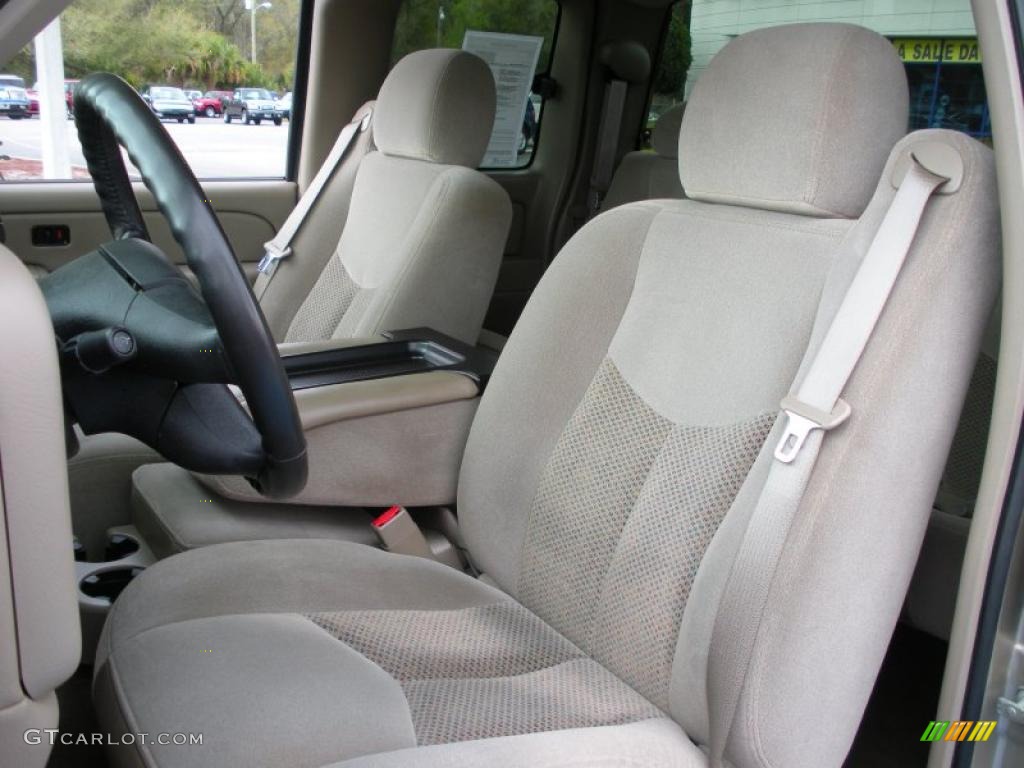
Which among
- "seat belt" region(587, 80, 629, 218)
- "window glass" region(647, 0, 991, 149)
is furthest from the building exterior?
"seat belt" region(587, 80, 629, 218)

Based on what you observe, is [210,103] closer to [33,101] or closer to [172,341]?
[33,101]

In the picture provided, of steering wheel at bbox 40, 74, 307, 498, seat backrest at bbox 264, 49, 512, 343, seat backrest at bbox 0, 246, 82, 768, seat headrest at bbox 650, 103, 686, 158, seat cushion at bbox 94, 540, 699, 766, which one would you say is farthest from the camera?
seat headrest at bbox 650, 103, 686, 158

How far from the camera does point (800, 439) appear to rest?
1202 mm

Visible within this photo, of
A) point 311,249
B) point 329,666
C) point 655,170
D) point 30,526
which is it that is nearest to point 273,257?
point 311,249

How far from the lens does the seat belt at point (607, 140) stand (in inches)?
157

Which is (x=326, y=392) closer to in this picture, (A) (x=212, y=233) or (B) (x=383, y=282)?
(B) (x=383, y=282)

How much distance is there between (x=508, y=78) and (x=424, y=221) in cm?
173

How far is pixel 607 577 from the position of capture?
1.46m

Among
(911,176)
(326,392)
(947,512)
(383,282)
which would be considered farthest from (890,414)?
(383,282)

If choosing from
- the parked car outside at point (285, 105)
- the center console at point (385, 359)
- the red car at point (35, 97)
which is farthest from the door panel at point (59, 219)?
the center console at point (385, 359)

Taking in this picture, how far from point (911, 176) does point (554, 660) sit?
76 cm

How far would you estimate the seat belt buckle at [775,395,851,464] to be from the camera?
1188 mm

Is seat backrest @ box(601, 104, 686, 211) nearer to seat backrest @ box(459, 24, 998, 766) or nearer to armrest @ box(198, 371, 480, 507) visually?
armrest @ box(198, 371, 480, 507)

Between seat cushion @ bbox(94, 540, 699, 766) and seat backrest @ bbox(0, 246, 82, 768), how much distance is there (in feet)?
0.90
